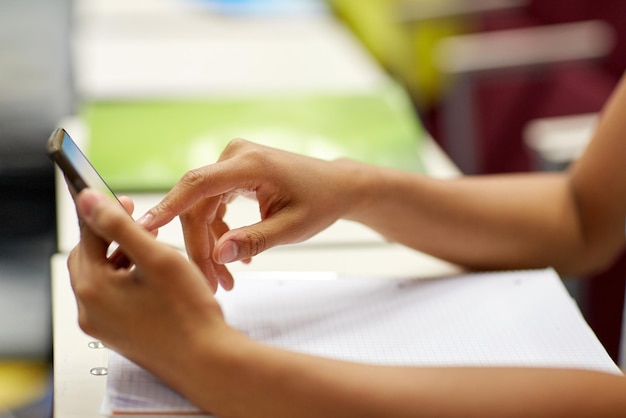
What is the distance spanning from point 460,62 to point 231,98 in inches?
22.4

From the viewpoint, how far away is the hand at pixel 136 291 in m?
0.57

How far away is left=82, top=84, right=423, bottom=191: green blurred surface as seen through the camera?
111 centimetres

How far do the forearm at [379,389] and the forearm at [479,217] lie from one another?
24 centimetres

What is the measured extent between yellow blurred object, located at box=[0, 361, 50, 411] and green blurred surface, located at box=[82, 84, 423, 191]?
28 centimetres

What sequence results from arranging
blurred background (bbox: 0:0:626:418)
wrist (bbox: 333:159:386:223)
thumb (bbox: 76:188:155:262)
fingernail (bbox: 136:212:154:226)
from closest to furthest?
thumb (bbox: 76:188:155:262) → fingernail (bbox: 136:212:154:226) → wrist (bbox: 333:159:386:223) → blurred background (bbox: 0:0:626:418)

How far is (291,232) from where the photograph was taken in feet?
2.48

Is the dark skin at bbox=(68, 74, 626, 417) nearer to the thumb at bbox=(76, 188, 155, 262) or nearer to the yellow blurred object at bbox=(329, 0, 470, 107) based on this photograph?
the thumb at bbox=(76, 188, 155, 262)

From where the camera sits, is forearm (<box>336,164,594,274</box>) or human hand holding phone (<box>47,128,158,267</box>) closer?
human hand holding phone (<box>47,128,158,267</box>)

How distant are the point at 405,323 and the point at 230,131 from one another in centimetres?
52

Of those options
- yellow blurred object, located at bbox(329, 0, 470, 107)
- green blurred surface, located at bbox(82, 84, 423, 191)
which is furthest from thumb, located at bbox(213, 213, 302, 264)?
yellow blurred object, located at bbox(329, 0, 470, 107)

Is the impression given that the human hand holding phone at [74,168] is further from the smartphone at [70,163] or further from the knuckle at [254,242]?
the knuckle at [254,242]

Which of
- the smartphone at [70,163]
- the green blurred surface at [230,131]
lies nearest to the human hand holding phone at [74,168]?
the smartphone at [70,163]

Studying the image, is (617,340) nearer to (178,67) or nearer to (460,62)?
(460,62)

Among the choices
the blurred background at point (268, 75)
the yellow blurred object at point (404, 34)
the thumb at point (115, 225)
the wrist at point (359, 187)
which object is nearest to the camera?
the thumb at point (115, 225)
